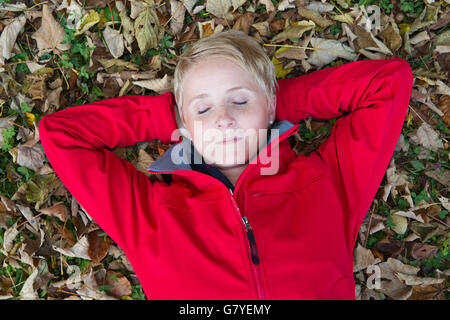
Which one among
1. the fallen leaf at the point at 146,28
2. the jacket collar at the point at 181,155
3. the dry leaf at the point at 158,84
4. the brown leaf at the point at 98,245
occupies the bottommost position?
the brown leaf at the point at 98,245

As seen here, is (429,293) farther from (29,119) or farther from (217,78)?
(29,119)

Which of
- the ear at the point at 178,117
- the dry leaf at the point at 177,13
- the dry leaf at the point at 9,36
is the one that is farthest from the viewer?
the dry leaf at the point at 177,13

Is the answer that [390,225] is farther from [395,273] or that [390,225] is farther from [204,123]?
[204,123]

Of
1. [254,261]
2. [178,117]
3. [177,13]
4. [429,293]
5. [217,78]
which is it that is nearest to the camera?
[254,261]

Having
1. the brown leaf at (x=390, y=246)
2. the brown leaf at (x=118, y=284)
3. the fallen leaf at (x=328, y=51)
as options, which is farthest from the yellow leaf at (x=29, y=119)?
the brown leaf at (x=390, y=246)

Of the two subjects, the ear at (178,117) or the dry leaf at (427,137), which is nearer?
the ear at (178,117)

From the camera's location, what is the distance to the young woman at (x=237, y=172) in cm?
232

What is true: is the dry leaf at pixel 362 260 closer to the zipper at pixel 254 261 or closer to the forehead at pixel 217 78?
the zipper at pixel 254 261

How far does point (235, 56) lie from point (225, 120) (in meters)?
0.47

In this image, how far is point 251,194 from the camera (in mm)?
2432

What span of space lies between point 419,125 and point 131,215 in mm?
2256

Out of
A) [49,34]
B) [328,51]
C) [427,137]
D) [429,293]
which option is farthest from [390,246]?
[49,34]

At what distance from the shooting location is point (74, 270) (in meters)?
2.90

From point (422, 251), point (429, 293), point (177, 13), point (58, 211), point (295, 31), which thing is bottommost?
point (429, 293)
